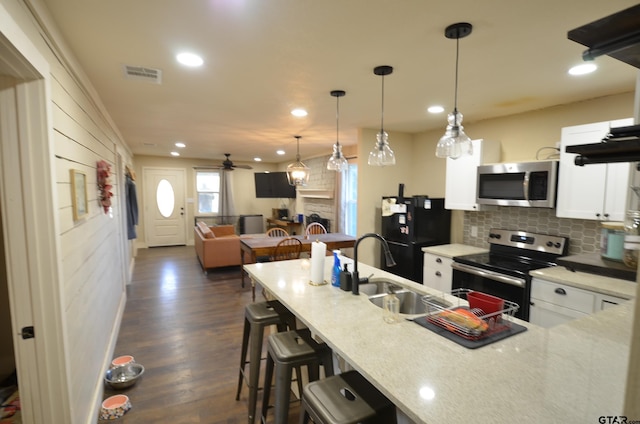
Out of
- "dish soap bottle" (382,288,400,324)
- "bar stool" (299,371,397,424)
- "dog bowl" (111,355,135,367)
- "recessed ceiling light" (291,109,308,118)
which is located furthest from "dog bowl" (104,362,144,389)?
"recessed ceiling light" (291,109,308,118)

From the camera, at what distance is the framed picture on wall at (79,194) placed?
177 cm

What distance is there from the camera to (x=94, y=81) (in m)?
2.39

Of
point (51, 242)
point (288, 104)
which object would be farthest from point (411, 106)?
point (51, 242)

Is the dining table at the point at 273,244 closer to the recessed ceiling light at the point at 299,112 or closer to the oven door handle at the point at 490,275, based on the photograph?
the oven door handle at the point at 490,275

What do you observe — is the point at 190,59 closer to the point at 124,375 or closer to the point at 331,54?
the point at 331,54

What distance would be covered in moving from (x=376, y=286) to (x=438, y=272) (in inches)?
62.2

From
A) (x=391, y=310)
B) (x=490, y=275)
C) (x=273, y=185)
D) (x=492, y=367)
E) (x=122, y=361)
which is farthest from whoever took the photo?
(x=273, y=185)

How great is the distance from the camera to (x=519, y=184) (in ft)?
9.36

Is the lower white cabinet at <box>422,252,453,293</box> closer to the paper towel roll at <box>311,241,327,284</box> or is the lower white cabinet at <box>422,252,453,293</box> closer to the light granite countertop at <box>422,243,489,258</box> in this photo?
the light granite countertop at <box>422,243,489,258</box>

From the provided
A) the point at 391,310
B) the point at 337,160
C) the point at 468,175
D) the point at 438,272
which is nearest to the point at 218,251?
the point at 337,160

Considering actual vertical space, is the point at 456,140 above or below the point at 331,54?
below

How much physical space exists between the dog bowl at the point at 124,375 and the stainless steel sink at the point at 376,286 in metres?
1.94

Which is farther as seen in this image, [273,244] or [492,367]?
[273,244]

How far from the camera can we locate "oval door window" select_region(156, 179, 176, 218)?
8055 millimetres
